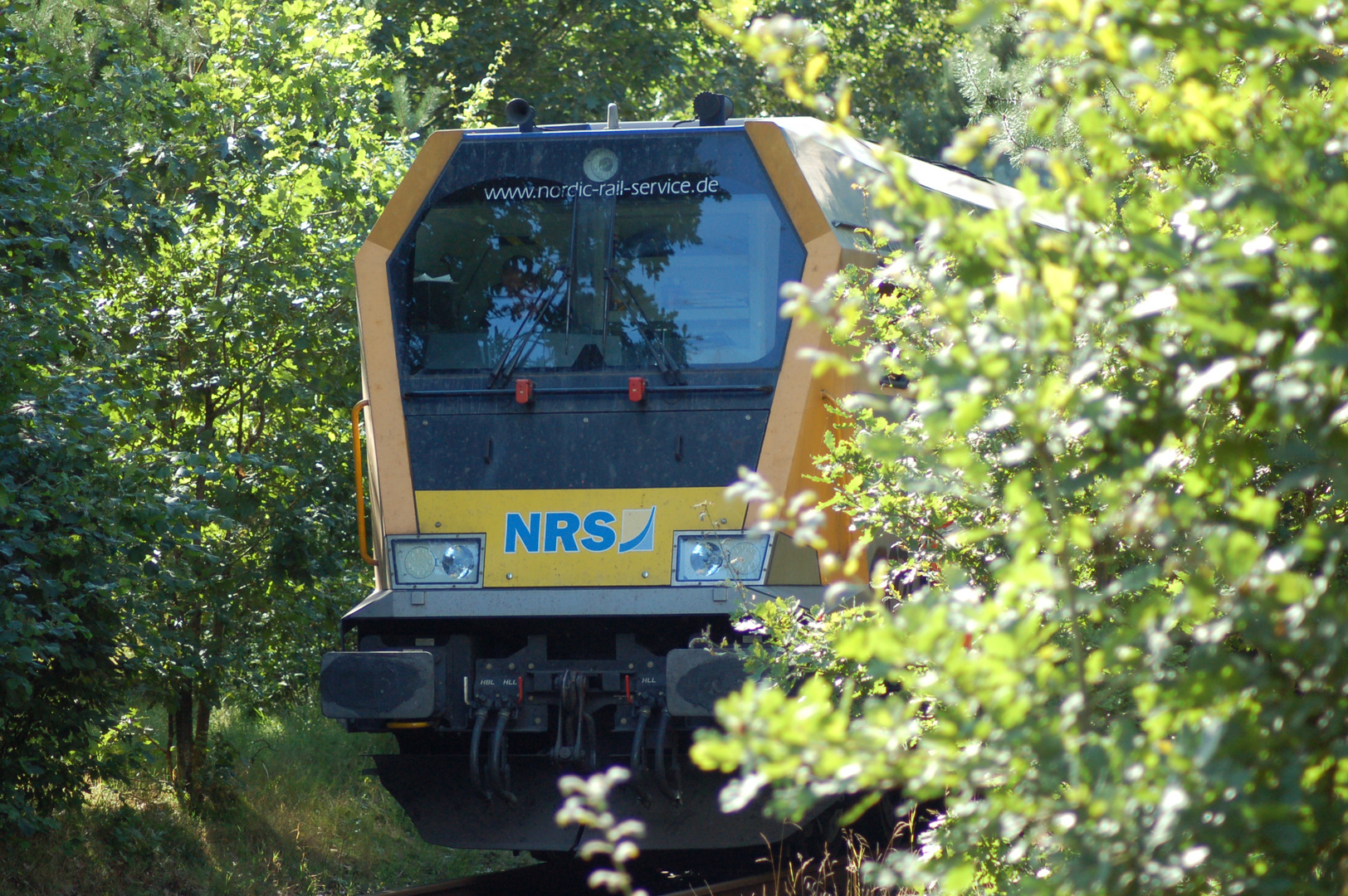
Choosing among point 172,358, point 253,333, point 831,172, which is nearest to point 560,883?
point 253,333

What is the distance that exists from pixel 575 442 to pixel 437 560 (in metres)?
0.73

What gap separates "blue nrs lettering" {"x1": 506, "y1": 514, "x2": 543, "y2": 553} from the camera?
18.6 ft

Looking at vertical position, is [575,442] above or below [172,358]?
above

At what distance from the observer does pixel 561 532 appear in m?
5.67

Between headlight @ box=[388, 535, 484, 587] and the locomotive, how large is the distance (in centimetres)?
1

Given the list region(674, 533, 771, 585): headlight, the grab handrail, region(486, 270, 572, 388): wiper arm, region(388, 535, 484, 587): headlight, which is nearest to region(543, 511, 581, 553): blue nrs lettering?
region(388, 535, 484, 587): headlight

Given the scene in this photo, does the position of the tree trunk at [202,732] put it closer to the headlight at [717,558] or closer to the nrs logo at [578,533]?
the nrs logo at [578,533]

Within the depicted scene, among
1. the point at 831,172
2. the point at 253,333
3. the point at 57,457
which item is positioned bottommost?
the point at 253,333

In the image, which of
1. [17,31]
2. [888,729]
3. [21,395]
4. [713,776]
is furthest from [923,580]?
[17,31]

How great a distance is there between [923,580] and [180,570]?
3598 mm

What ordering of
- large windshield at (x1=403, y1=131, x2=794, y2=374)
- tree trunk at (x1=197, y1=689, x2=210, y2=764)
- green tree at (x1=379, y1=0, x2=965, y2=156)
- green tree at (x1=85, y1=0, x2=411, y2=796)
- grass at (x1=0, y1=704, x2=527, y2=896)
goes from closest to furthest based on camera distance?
1. large windshield at (x1=403, y1=131, x2=794, y2=374)
2. grass at (x1=0, y1=704, x2=527, y2=896)
3. green tree at (x1=85, y1=0, x2=411, y2=796)
4. tree trunk at (x1=197, y1=689, x2=210, y2=764)
5. green tree at (x1=379, y1=0, x2=965, y2=156)

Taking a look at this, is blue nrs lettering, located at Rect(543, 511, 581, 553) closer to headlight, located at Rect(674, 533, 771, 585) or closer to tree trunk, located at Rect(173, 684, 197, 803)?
headlight, located at Rect(674, 533, 771, 585)

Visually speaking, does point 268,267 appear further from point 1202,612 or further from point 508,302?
point 1202,612

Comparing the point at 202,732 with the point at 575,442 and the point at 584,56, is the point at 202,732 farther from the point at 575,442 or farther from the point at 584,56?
the point at 584,56
